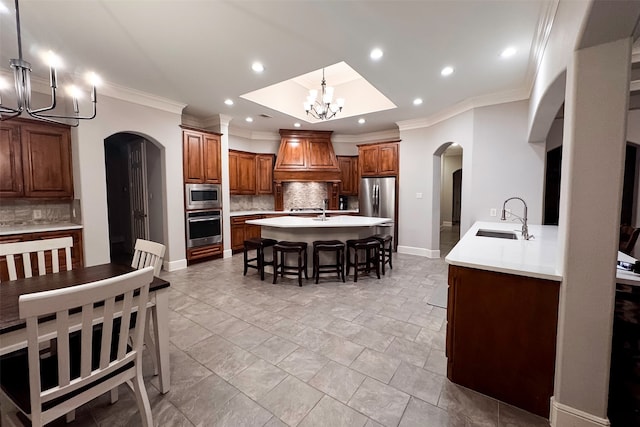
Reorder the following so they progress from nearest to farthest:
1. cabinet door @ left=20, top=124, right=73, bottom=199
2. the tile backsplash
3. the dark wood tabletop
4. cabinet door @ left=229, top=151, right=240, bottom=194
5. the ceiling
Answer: the dark wood tabletop → the ceiling → cabinet door @ left=20, top=124, right=73, bottom=199 → the tile backsplash → cabinet door @ left=229, top=151, right=240, bottom=194

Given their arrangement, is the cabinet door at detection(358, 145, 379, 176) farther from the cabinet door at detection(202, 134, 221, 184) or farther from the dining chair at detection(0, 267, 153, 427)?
the dining chair at detection(0, 267, 153, 427)

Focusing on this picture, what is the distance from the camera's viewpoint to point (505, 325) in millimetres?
1775

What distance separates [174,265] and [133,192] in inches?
77.2

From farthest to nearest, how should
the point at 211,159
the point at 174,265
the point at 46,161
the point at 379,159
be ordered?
the point at 379,159, the point at 211,159, the point at 174,265, the point at 46,161

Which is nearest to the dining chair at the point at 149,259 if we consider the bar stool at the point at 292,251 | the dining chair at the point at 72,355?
the dining chair at the point at 72,355

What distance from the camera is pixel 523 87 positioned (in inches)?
157

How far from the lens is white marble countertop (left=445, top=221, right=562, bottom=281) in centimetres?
170

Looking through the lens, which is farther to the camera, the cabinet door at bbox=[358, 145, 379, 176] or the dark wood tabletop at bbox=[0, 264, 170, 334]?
the cabinet door at bbox=[358, 145, 379, 176]

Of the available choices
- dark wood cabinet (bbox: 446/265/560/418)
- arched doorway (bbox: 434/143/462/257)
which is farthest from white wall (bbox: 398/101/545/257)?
arched doorway (bbox: 434/143/462/257)

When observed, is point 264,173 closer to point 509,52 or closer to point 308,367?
point 509,52

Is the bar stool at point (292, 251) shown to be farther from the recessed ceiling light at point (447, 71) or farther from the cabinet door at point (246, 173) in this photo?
the recessed ceiling light at point (447, 71)

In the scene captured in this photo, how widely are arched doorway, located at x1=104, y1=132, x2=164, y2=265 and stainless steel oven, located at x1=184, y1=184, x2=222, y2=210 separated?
43 cm

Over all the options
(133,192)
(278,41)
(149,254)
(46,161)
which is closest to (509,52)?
(278,41)

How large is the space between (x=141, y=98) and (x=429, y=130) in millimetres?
5297
